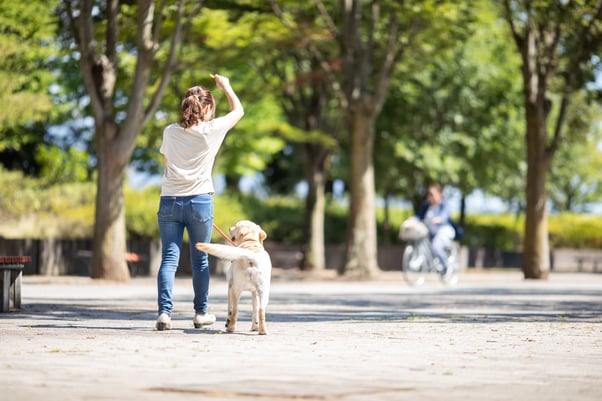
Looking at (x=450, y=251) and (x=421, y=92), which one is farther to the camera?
(x=421, y=92)

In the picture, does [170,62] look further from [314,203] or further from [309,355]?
[309,355]

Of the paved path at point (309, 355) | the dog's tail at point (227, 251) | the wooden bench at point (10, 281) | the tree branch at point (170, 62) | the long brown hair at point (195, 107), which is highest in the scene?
the tree branch at point (170, 62)

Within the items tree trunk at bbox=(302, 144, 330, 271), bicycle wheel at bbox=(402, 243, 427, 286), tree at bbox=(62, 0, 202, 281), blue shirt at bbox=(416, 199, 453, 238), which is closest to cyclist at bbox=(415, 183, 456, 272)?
blue shirt at bbox=(416, 199, 453, 238)

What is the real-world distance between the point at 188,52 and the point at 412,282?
9282mm

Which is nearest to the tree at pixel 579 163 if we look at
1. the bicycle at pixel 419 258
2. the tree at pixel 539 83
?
the tree at pixel 539 83

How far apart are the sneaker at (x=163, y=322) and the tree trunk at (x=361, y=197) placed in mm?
18876

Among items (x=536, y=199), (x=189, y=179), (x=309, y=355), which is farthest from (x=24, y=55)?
(x=309, y=355)

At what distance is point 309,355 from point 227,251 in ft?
5.84

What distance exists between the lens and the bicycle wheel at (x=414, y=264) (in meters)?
26.2

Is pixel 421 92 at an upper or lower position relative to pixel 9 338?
upper

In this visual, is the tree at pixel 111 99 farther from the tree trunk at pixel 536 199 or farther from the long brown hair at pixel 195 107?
the long brown hair at pixel 195 107

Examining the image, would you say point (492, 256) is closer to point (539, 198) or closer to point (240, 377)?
point (539, 198)

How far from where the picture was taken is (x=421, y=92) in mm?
44844

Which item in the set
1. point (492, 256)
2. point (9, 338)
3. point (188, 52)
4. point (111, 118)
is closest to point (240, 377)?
point (9, 338)
